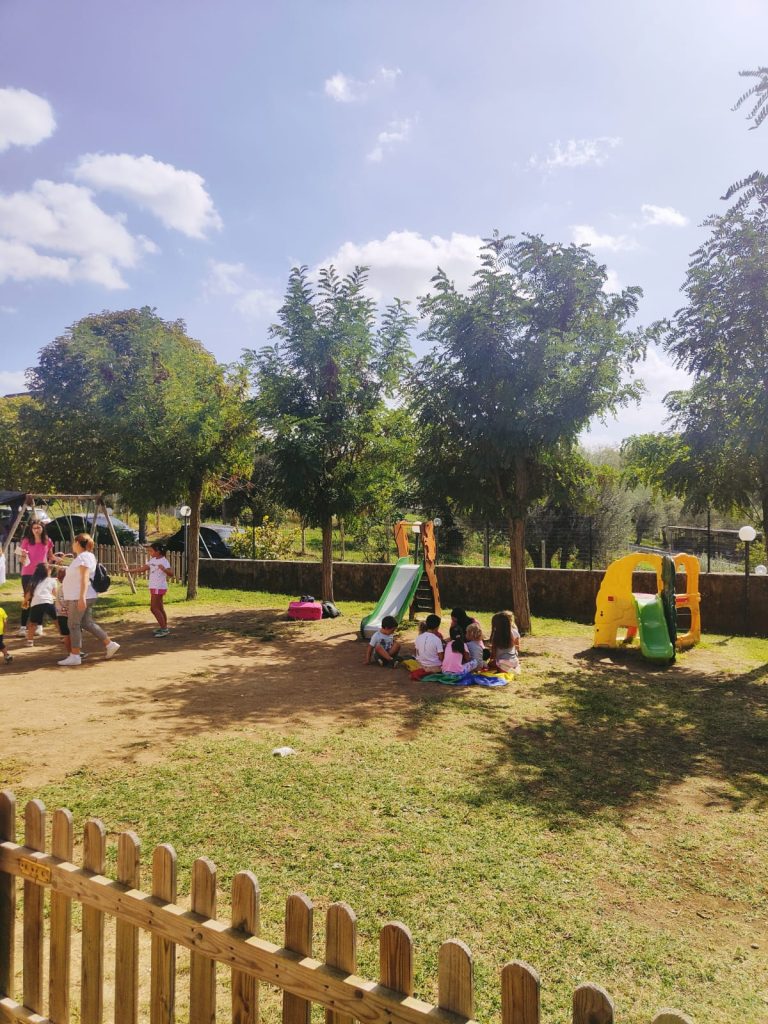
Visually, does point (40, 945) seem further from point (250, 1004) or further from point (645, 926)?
point (645, 926)

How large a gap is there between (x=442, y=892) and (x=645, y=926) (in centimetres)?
108

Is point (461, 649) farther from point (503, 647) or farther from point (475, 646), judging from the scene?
point (503, 647)

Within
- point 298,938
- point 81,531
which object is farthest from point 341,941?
point 81,531

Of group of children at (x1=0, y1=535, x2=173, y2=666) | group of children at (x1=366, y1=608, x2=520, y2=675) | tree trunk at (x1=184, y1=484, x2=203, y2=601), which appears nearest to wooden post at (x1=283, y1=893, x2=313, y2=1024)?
group of children at (x1=366, y1=608, x2=520, y2=675)

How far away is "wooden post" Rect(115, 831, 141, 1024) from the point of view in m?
2.46

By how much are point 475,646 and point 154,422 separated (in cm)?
1060

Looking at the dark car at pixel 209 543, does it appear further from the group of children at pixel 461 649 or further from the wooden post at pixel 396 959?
the wooden post at pixel 396 959

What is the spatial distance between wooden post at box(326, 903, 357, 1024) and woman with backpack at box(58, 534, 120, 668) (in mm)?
8445

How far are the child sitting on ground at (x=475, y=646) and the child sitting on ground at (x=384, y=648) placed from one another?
4.03 feet

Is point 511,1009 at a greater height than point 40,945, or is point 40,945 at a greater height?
point 511,1009

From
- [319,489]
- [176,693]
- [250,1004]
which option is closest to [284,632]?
[319,489]

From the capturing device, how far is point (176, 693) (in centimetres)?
859

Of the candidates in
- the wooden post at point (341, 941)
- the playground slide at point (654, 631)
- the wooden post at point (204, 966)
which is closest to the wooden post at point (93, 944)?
the wooden post at point (204, 966)

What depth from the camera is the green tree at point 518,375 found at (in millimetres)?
12148
